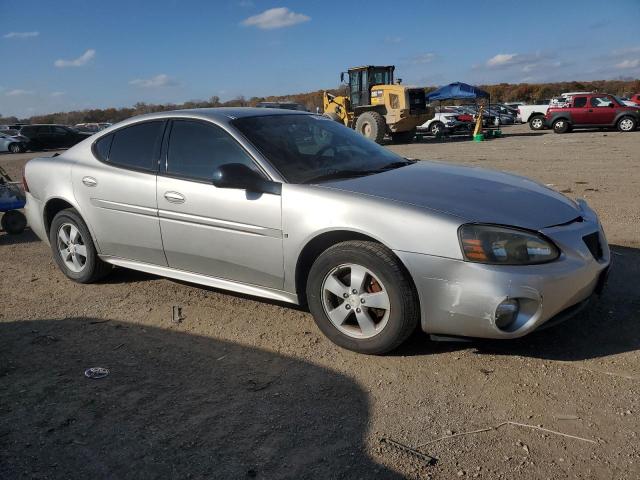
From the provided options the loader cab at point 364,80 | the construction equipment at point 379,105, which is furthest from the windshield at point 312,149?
the loader cab at point 364,80

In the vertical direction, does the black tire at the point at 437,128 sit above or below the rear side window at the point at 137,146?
below

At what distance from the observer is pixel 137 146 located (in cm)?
447

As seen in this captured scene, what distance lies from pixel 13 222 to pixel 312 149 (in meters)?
5.04

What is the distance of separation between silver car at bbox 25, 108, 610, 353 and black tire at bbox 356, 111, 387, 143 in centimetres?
1772

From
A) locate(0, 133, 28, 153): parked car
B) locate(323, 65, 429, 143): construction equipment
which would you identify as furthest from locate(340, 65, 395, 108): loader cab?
locate(0, 133, 28, 153): parked car

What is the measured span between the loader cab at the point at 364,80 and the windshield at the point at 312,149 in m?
19.1

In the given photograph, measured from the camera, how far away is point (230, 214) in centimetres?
375

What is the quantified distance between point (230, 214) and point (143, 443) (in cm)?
162

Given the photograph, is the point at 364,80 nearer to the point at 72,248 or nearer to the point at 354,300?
the point at 72,248

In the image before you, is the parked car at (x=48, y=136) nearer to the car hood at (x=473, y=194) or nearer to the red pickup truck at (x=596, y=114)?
the red pickup truck at (x=596, y=114)

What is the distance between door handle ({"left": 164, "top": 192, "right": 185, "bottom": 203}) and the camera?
399 cm

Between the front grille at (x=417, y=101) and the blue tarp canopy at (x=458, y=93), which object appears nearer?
the front grille at (x=417, y=101)

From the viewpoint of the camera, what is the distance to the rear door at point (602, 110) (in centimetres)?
2419

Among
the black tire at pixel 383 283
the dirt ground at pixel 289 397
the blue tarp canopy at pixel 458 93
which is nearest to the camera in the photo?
the dirt ground at pixel 289 397
